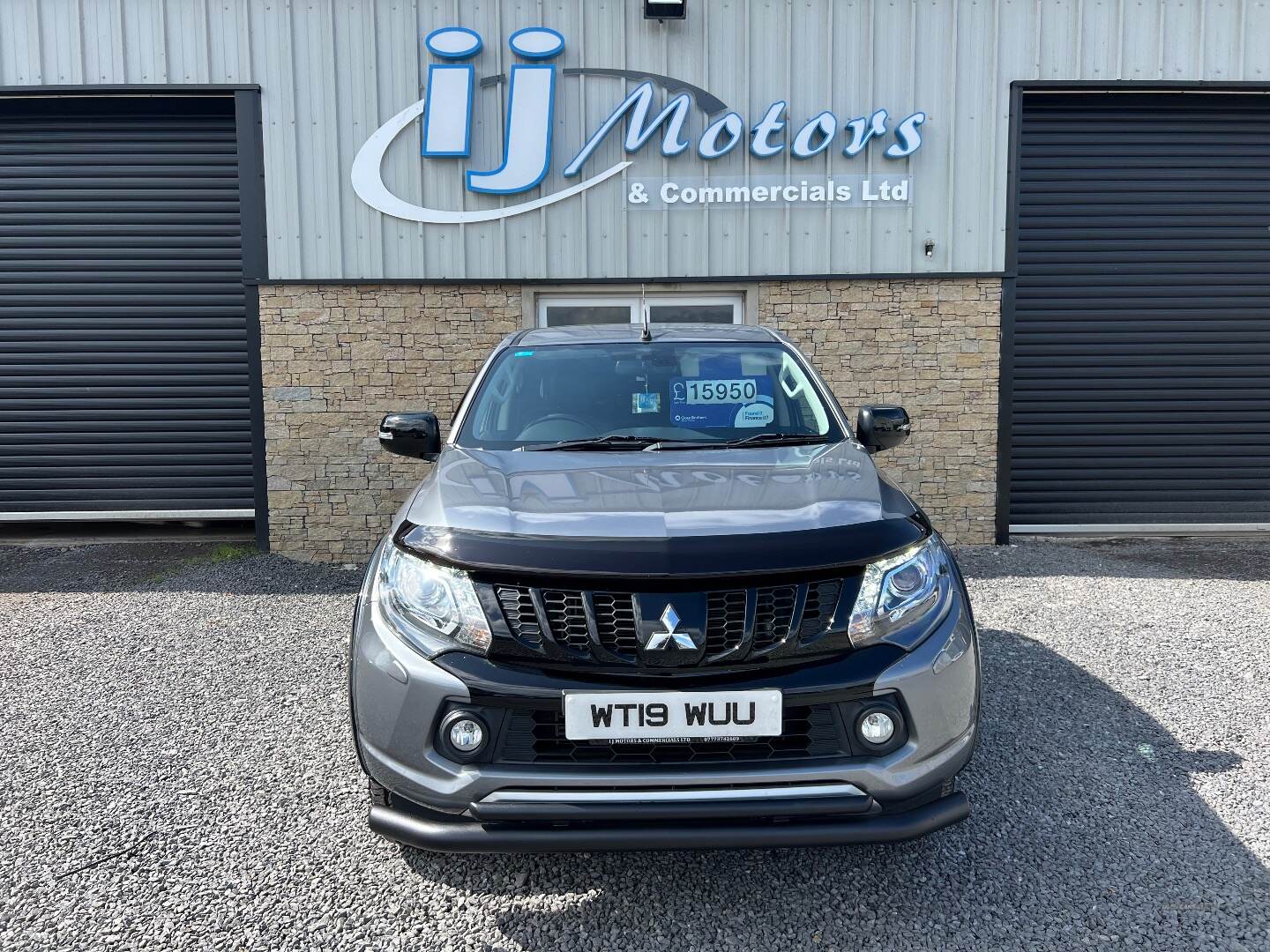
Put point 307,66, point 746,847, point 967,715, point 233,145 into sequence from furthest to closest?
1. point 233,145
2. point 307,66
3. point 967,715
4. point 746,847

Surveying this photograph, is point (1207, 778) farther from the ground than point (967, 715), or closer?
closer

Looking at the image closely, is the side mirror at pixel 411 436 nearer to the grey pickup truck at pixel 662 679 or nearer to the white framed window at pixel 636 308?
the grey pickup truck at pixel 662 679

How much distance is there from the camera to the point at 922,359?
6.93m

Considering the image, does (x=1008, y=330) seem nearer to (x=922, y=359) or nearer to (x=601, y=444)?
(x=922, y=359)

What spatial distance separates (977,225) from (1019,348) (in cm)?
119

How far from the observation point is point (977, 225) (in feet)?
22.6

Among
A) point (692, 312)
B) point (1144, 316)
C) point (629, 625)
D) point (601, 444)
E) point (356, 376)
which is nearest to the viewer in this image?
point (629, 625)

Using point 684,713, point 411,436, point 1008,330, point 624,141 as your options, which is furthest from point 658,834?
point 1008,330

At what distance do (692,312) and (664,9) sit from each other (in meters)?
2.35

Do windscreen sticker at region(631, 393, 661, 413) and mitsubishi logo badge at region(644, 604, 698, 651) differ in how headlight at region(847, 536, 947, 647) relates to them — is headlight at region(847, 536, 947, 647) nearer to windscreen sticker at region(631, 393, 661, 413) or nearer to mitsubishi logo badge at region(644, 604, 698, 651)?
mitsubishi logo badge at region(644, 604, 698, 651)

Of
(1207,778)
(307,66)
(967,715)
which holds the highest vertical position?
(307,66)

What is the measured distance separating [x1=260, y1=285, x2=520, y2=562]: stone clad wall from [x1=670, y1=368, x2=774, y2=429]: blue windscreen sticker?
3726mm

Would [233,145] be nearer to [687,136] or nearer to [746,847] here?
[687,136]

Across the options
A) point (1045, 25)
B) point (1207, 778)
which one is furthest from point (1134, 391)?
point (1207, 778)
